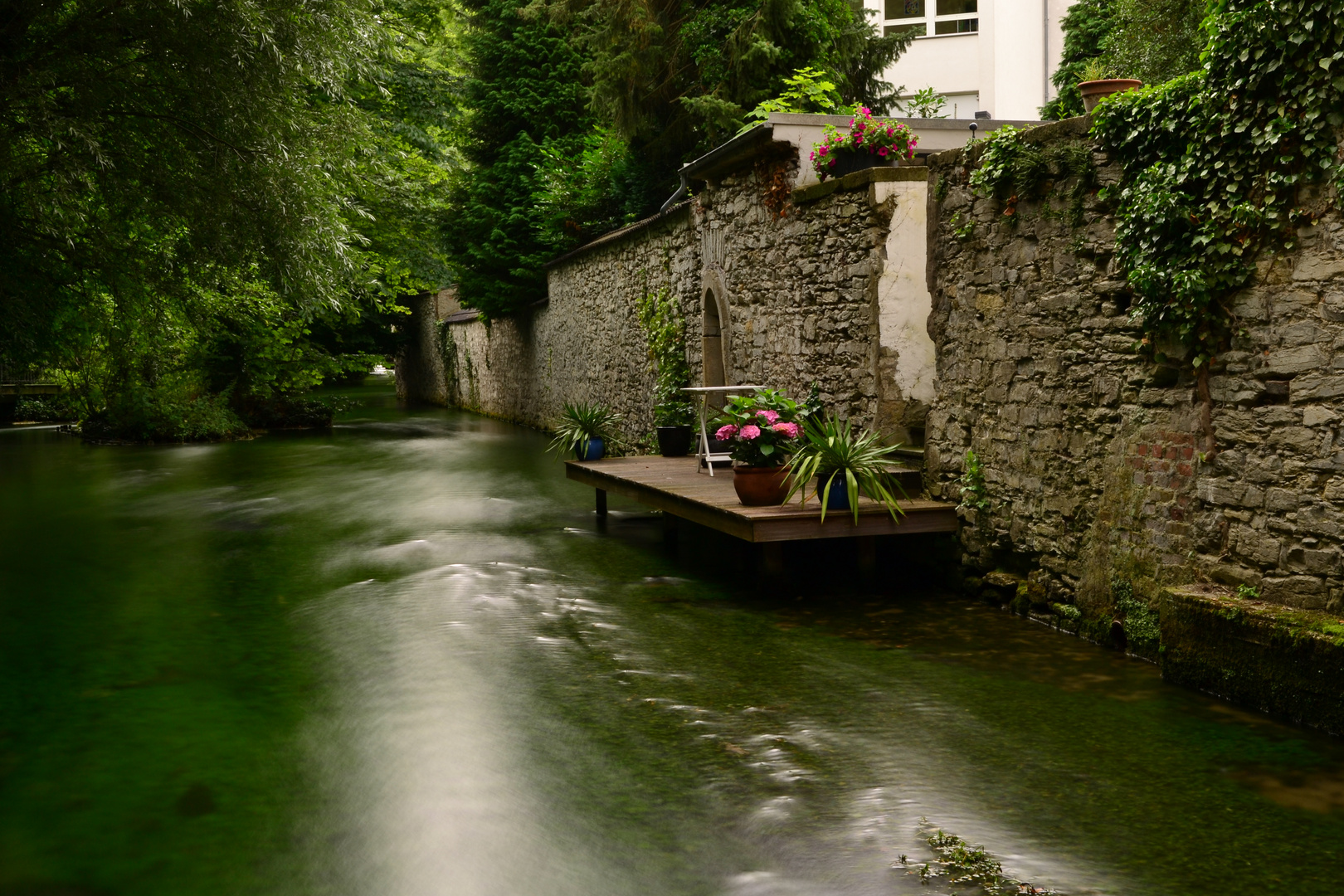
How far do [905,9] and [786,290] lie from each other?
46.4 feet

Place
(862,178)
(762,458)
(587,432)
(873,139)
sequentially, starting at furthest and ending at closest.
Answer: (587,432) → (873,139) → (862,178) → (762,458)

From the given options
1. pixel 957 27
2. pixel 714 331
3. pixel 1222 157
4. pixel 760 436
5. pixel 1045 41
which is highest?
pixel 957 27

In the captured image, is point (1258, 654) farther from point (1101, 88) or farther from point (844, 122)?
point (844, 122)

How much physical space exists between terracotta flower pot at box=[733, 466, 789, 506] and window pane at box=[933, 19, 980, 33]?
53.4 ft

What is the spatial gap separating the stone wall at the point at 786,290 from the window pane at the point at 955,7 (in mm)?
9028

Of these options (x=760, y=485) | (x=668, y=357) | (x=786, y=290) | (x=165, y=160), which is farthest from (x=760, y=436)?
(x=165, y=160)

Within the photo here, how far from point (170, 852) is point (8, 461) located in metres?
17.6

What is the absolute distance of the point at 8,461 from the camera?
1847cm

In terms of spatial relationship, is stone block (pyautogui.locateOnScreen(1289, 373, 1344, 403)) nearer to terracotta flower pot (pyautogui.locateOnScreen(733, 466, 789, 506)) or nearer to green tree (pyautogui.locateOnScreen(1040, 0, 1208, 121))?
terracotta flower pot (pyautogui.locateOnScreen(733, 466, 789, 506))

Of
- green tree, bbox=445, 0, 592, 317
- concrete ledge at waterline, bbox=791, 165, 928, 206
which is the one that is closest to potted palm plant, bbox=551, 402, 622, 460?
concrete ledge at waterline, bbox=791, 165, 928, 206

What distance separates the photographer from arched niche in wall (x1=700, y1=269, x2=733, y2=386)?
11.0 m

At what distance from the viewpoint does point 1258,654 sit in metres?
4.63

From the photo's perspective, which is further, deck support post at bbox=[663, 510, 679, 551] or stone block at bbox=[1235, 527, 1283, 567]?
deck support post at bbox=[663, 510, 679, 551]

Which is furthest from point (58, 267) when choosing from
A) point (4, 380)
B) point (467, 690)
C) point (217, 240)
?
point (4, 380)
